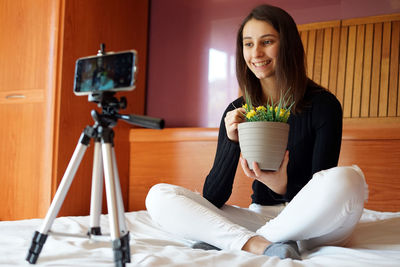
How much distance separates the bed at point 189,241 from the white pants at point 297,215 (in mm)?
50

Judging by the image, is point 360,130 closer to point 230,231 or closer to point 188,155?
point 188,155

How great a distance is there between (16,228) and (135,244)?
465 mm

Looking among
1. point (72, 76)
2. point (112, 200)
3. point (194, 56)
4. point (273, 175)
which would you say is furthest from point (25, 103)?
point (112, 200)

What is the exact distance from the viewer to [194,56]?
9.39 ft

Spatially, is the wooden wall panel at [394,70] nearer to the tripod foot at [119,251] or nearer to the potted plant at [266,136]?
the potted plant at [266,136]

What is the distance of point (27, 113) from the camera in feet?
8.16

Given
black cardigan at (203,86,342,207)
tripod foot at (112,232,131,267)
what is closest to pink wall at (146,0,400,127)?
black cardigan at (203,86,342,207)

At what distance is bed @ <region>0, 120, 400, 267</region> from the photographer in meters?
0.96

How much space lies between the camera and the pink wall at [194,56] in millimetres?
2715

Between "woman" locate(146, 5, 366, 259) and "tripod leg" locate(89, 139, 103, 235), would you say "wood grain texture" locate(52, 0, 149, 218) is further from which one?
"tripod leg" locate(89, 139, 103, 235)

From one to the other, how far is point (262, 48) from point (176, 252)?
2.46ft

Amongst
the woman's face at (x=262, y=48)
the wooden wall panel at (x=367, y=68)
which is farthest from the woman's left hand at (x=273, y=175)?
the wooden wall panel at (x=367, y=68)

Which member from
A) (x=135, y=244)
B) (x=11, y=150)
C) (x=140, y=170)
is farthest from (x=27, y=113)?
(x=135, y=244)


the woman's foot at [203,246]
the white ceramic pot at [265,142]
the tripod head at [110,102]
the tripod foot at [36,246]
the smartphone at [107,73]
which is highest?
the smartphone at [107,73]
